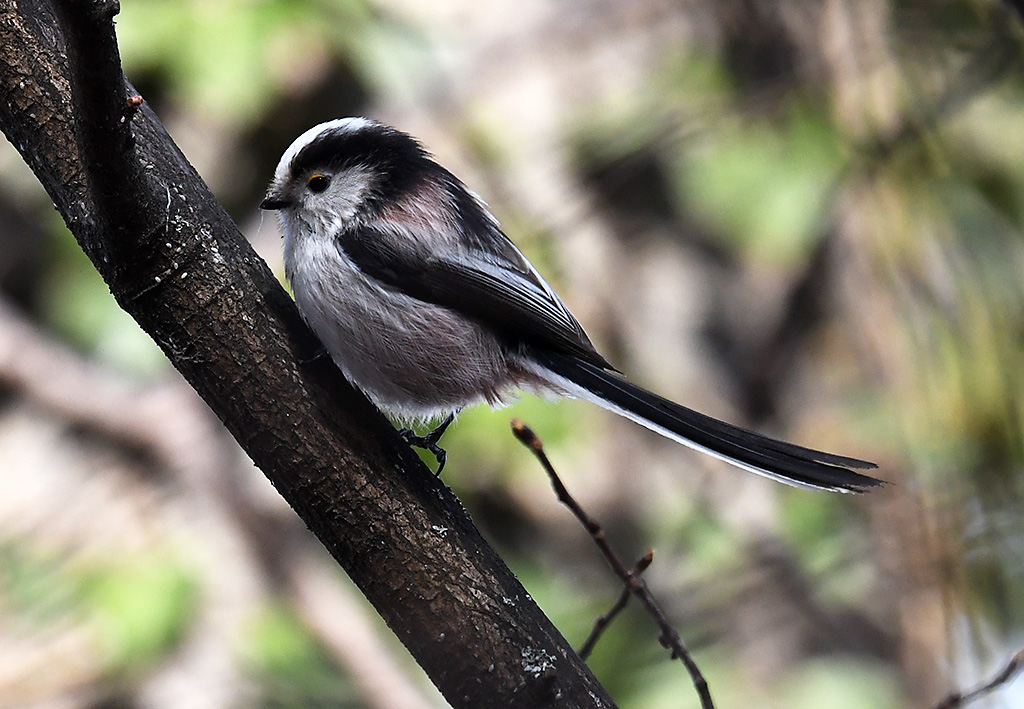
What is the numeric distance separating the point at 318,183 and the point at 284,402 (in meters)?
0.87

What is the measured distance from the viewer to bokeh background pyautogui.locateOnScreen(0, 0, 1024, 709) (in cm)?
335

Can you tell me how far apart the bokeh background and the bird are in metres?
0.98

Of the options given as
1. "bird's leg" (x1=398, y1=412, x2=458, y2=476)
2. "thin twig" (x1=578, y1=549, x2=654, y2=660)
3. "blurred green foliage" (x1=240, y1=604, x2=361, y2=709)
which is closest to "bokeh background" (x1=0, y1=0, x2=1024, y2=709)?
"blurred green foliage" (x1=240, y1=604, x2=361, y2=709)

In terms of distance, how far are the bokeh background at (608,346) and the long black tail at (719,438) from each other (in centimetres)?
98

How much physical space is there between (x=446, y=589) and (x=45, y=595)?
282 centimetres

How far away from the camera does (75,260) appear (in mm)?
4098

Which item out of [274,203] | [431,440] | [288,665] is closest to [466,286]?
[431,440]

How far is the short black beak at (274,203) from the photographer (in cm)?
236

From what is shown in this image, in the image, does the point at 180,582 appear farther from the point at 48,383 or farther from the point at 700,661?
the point at 700,661

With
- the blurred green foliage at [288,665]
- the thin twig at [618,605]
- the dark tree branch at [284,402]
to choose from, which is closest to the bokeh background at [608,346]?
the blurred green foliage at [288,665]

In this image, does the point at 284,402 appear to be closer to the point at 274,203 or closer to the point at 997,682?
the point at 274,203

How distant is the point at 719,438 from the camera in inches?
77.9

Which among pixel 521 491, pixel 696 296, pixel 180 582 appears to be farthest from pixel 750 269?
pixel 180 582

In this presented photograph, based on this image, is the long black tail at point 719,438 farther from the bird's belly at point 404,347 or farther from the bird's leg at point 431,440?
the bird's leg at point 431,440
